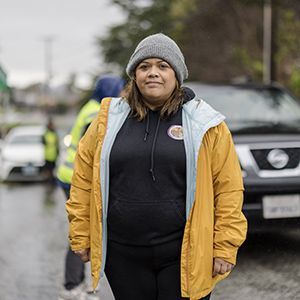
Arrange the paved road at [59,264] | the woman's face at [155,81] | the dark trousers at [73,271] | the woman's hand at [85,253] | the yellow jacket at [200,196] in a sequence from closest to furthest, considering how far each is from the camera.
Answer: the yellow jacket at [200,196] < the woman's face at [155,81] < the woman's hand at [85,253] < the dark trousers at [73,271] < the paved road at [59,264]

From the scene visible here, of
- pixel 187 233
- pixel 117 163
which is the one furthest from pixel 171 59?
pixel 187 233

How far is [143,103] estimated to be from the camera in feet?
11.5

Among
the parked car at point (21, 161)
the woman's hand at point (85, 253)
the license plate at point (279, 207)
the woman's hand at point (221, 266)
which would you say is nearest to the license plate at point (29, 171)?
the parked car at point (21, 161)

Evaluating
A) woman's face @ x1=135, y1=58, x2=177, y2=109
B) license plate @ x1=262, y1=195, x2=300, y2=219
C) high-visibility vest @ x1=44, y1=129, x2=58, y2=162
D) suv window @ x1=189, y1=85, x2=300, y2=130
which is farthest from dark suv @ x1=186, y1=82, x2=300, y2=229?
high-visibility vest @ x1=44, y1=129, x2=58, y2=162

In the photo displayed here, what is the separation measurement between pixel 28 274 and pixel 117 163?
12.4ft

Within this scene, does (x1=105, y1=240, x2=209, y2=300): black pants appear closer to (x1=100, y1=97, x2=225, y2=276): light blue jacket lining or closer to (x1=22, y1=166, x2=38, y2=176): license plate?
(x1=100, y1=97, x2=225, y2=276): light blue jacket lining

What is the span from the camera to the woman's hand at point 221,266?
3.35 meters

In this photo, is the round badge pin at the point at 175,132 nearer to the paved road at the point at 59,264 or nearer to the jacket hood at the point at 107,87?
the jacket hood at the point at 107,87

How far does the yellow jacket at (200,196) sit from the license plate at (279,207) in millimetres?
3267

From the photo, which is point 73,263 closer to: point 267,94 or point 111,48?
point 267,94

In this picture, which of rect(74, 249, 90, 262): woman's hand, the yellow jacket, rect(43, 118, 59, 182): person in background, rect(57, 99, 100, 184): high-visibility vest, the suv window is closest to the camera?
the yellow jacket

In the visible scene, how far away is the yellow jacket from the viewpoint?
3.32 m

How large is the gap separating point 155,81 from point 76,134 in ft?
7.13

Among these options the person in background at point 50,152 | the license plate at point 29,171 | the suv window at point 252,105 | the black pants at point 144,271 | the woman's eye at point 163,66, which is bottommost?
the license plate at point 29,171
